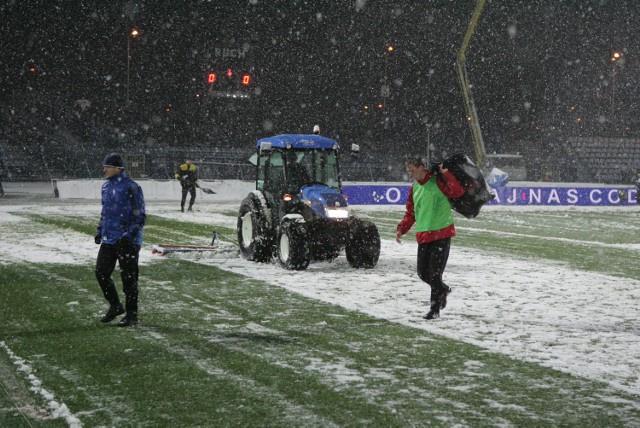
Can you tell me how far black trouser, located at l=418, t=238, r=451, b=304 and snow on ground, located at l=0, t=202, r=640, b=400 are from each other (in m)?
0.35

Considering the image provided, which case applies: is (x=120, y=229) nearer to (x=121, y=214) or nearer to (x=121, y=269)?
(x=121, y=214)

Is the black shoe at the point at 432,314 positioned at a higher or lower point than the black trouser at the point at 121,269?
lower

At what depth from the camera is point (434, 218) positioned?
917 cm

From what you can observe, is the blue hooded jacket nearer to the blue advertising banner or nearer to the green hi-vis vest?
the green hi-vis vest

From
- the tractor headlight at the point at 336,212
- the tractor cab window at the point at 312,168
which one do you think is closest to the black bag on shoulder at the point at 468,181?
the tractor headlight at the point at 336,212

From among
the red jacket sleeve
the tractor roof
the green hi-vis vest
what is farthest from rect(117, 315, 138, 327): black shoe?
the tractor roof

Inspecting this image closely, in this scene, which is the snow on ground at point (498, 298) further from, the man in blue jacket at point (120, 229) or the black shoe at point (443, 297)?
the man in blue jacket at point (120, 229)

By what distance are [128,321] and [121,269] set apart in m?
0.54

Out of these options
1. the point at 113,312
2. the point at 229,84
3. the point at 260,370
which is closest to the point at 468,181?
the point at 260,370

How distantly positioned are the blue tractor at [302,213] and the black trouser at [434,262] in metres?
→ 3.95

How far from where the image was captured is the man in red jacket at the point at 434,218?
360 inches

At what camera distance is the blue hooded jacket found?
861cm

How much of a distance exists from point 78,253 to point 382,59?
48.4m

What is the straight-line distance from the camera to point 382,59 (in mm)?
61562
